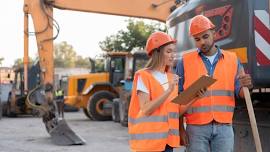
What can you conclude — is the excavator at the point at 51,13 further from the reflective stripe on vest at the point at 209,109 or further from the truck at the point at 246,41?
the reflective stripe on vest at the point at 209,109

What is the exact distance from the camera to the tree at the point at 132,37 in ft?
119

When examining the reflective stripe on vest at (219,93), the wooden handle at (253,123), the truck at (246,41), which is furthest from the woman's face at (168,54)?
the truck at (246,41)

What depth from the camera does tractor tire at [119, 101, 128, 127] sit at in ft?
49.4

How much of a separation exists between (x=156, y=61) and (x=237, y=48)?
102 cm

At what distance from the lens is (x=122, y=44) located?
37344mm

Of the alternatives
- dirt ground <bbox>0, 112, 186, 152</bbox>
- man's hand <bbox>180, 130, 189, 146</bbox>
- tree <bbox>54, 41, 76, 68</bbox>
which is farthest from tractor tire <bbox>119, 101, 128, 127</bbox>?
tree <bbox>54, 41, 76, 68</bbox>

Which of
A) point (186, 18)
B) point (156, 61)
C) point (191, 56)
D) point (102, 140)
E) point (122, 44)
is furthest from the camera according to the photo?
point (122, 44)

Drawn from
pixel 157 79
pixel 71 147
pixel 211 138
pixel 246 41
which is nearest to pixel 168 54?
pixel 157 79

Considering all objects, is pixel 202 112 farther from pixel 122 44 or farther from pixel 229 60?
pixel 122 44

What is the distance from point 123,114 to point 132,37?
21.6m

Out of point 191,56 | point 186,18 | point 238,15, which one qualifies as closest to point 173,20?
→ point 186,18

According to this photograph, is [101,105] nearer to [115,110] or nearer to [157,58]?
[115,110]

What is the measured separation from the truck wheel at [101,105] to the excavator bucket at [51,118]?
6403 millimetres

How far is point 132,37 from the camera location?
36.7 metres
